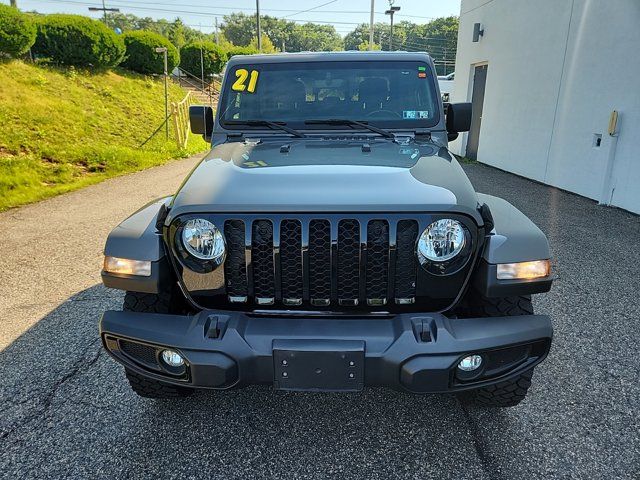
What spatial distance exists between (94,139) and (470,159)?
401 inches

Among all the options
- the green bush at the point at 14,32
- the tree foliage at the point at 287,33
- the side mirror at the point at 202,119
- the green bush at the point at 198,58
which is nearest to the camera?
the side mirror at the point at 202,119

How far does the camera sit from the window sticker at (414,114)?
3.30 meters

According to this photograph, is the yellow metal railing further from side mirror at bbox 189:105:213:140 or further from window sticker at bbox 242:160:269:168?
window sticker at bbox 242:160:269:168

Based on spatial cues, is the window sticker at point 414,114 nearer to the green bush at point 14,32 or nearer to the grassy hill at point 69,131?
the grassy hill at point 69,131

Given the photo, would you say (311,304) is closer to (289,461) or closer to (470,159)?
(289,461)

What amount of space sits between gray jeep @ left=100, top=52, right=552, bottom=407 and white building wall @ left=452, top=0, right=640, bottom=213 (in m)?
6.29

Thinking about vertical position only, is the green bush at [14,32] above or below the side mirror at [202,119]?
above

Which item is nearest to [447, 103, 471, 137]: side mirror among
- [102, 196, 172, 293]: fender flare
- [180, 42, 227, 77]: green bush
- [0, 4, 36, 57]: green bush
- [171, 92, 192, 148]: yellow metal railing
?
[102, 196, 172, 293]: fender flare

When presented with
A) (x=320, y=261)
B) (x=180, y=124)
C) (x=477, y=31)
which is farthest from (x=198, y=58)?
(x=320, y=261)

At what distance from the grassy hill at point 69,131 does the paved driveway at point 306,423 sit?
5472 mm

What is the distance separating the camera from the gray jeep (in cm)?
201

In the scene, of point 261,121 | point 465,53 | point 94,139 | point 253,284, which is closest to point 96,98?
point 94,139

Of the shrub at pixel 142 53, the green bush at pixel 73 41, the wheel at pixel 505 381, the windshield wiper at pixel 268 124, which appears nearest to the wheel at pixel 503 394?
the wheel at pixel 505 381

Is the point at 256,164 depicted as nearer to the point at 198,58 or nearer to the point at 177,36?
the point at 198,58
